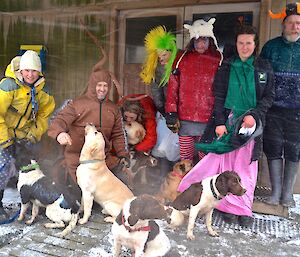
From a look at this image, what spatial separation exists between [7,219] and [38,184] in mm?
522

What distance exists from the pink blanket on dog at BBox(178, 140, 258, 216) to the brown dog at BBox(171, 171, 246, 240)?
39cm

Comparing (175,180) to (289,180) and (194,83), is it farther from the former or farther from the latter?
(289,180)

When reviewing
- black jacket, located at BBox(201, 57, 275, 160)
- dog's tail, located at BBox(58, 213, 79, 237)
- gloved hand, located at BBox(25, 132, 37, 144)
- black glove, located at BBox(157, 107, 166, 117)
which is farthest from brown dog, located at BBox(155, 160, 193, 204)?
gloved hand, located at BBox(25, 132, 37, 144)

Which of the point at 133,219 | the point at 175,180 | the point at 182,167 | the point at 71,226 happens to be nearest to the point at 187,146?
the point at 182,167

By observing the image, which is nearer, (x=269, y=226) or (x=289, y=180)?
(x=269, y=226)

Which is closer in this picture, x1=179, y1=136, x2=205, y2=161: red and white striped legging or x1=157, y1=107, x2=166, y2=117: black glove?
x1=179, y1=136, x2=205, y2=161: red and white striped legging

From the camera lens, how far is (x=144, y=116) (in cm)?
415

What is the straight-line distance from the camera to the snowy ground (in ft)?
9.32

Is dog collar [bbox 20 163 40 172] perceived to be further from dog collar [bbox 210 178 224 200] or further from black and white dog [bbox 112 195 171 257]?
dog collar [bbox 210 178 224 200]

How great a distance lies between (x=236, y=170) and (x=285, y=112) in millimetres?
753

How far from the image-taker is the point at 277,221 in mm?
3568

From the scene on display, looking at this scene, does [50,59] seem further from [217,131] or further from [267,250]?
[267,250]

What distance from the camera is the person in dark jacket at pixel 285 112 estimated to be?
337 centimetres

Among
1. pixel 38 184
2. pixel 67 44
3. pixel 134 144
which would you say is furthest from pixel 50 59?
pixel 38 184
